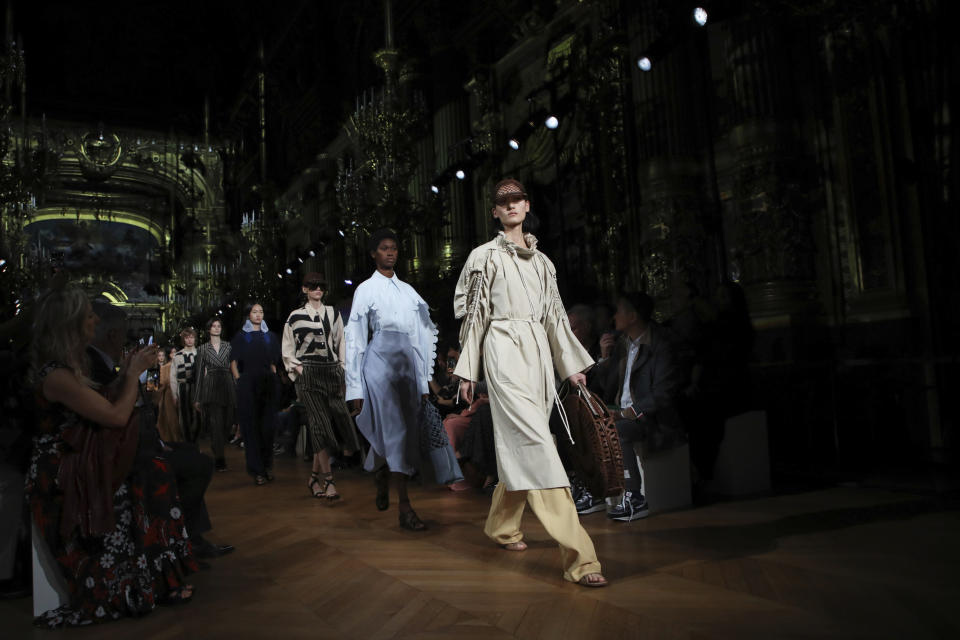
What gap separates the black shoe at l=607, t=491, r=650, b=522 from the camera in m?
4.18

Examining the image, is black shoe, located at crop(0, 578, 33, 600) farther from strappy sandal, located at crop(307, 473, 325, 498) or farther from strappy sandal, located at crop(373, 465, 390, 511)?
strappy sandal, located at crop(307, 473, 325, 498)

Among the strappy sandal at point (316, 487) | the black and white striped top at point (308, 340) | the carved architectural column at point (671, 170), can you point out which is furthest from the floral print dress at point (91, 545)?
the carved architectural column at point (671, 170)

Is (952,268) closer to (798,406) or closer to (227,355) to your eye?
(798,406)

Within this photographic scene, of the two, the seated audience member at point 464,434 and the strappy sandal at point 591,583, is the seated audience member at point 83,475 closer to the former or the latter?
the strappy sandal at point 591,583

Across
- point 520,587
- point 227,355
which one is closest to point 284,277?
point 227,355

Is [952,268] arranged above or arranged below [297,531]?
above

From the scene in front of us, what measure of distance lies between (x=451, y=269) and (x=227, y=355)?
4215 millimetres

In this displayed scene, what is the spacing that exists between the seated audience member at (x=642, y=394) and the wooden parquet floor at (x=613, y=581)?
0.28 metres

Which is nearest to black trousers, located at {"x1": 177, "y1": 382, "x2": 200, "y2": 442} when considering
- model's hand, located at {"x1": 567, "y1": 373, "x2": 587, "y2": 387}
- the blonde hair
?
the blonde hair

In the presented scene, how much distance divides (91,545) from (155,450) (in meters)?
0.44

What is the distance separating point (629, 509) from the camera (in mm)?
4184

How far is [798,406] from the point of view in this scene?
6.24 m

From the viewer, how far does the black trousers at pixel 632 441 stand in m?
4.27

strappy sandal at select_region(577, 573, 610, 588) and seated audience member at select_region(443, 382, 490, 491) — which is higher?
seated audience member at select_region(443, 382, 490, 491)
